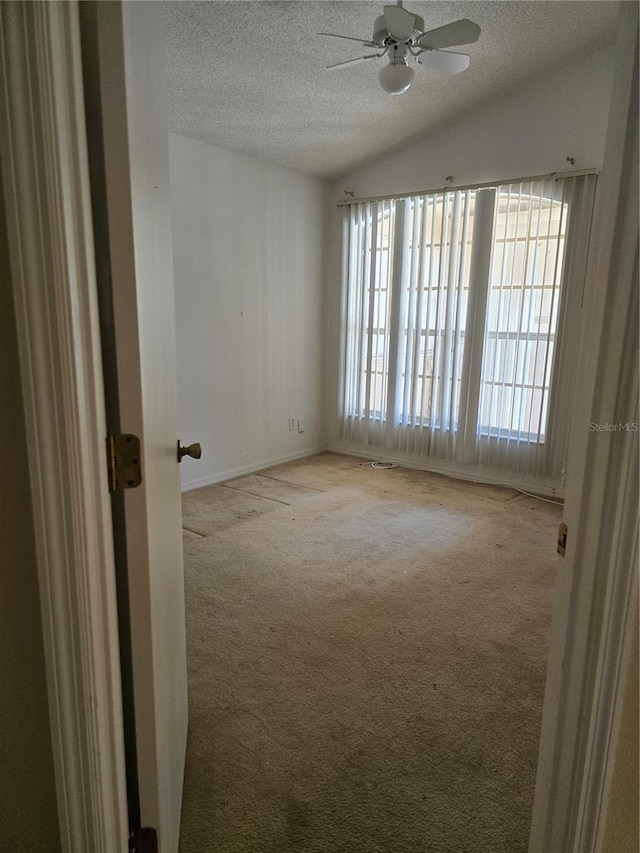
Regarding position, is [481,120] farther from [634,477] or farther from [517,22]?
[634,477]

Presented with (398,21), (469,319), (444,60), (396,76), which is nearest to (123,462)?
(398,21)

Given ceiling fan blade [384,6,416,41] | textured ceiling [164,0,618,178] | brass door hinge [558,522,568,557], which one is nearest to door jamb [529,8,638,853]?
Result: brass door hinge [558,522,568,557]

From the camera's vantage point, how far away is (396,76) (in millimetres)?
2592

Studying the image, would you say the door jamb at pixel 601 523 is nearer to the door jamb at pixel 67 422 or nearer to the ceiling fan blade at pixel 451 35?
the door jamb at pixel 67 422

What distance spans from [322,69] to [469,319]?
82.1 inches

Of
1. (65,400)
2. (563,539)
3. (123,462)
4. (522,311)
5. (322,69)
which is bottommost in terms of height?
(563,539)

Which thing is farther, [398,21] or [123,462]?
[398,21]

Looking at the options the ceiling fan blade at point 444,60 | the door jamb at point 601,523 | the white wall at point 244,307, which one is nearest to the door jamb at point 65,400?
the door jamb at point 601,523

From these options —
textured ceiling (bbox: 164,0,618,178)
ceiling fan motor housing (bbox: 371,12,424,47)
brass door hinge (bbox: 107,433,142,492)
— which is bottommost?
brass door hinge (bbox: 107,433,142,492)

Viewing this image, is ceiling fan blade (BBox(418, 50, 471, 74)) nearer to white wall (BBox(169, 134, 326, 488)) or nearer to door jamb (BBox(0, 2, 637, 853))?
white wall (BBox(169, 134, 326, 488))

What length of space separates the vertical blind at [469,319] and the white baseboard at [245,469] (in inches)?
24.8

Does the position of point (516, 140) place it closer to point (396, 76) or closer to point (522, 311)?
point (522, 311)

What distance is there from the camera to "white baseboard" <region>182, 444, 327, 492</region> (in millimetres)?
4191

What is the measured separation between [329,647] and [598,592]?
4.98 feet
